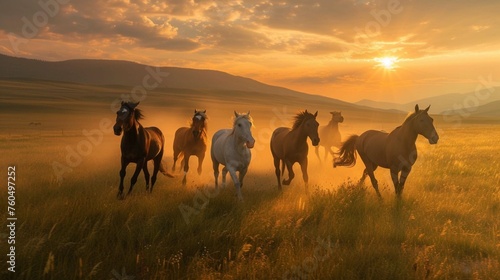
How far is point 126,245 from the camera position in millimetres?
5098

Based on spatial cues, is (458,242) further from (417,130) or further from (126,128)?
(126,128)

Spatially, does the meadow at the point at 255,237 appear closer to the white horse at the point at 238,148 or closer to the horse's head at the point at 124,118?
the white horse at the point at 238,148

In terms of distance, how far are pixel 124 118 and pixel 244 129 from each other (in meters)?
2.91

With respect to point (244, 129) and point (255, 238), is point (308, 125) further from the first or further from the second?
point (255, 238)

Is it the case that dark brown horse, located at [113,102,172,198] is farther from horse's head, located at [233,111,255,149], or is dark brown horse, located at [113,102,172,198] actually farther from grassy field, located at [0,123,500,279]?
horse's head, located at [233,111,255,149]

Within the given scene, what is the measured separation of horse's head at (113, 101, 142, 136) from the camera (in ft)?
24.8

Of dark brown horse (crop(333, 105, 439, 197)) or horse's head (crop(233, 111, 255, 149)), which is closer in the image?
horse's head (crop(233, 111, 255, 149))

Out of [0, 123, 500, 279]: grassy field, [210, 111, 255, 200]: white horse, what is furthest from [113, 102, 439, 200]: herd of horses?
[0, 123, 500, 279]: grassy field

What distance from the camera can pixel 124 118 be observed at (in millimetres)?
7781

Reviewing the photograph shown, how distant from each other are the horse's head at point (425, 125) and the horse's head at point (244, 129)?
427 centimetres

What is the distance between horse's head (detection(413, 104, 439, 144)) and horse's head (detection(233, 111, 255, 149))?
168 inches

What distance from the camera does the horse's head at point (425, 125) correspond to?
8438 mm

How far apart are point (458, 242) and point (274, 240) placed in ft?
10.6

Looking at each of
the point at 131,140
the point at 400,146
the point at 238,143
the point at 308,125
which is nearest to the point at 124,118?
the point at 131,140
